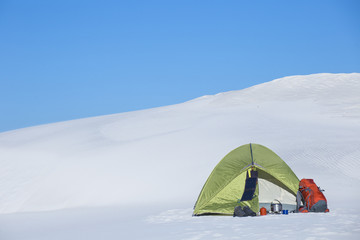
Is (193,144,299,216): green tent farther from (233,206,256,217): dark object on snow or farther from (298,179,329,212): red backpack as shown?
(298,179,329,212): red backpack

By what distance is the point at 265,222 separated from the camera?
10172 millimetres

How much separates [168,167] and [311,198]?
23.2 ft

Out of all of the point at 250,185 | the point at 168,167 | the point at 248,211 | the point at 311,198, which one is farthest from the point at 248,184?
the point at 168,167

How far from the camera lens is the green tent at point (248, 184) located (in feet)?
38.3

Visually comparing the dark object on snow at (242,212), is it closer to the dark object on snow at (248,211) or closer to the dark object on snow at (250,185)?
the dark object on snow at (248,211)

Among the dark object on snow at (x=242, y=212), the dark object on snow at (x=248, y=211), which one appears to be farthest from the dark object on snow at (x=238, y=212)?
the dark object on snow at (x=248, y=211)

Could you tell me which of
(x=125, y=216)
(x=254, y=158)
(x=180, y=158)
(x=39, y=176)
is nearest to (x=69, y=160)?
(x=39, y=176)

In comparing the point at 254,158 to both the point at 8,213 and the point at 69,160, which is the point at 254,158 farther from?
the point at 69,160

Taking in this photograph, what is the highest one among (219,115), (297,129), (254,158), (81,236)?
(219,115)

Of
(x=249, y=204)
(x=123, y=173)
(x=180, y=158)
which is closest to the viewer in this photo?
(x=249, y=204)

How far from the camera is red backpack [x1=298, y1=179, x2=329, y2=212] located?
11.3m

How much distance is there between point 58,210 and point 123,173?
3.25 meters

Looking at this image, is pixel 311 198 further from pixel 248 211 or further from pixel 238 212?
pixel 238 212

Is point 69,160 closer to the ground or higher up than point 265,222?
higher up
